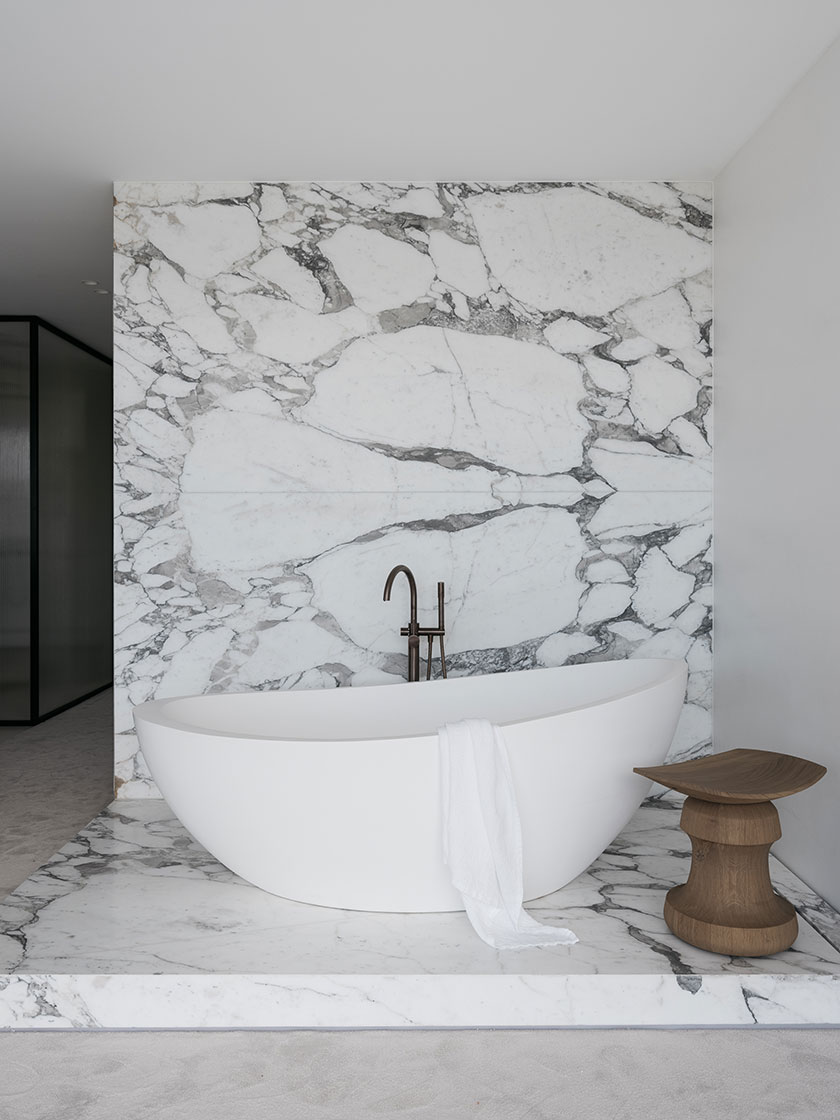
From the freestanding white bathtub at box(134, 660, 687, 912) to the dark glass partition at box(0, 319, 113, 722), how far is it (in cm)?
351

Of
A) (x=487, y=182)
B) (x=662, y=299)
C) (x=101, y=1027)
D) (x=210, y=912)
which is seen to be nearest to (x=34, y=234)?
(x=487, y=182)

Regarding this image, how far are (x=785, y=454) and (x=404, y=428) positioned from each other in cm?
142

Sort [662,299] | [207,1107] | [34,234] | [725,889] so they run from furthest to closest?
1. [34,234]
2. [662,299]
3. [725,889]
4. [207,1107]

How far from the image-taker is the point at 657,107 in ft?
10.2

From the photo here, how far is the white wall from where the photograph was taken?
2.71 metres

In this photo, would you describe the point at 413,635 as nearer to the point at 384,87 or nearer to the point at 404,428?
the point at 404,428

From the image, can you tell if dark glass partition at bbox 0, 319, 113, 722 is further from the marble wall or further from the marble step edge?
the marble step edge

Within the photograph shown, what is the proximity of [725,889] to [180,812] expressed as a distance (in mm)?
1394

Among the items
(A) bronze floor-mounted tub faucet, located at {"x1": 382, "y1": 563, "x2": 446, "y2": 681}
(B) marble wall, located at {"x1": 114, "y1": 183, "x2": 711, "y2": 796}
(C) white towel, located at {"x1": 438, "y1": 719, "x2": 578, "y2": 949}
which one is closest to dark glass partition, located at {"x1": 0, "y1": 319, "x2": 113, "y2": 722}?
(B) marble wall, located at {"x1": 114, "y1": 183, "x2": 711, "y2": 796}

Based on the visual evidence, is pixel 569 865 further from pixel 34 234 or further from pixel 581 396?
pixel 34 234

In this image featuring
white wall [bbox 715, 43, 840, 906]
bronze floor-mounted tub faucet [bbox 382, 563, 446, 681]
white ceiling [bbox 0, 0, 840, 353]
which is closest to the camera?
white ceiling [bbox 0, 0, 840, 353]

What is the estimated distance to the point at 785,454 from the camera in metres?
3.01

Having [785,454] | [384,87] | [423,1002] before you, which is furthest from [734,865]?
[384,87]

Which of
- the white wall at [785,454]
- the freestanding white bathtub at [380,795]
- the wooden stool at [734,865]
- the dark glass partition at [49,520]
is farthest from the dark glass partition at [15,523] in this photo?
the wooden stool at [734,865]
